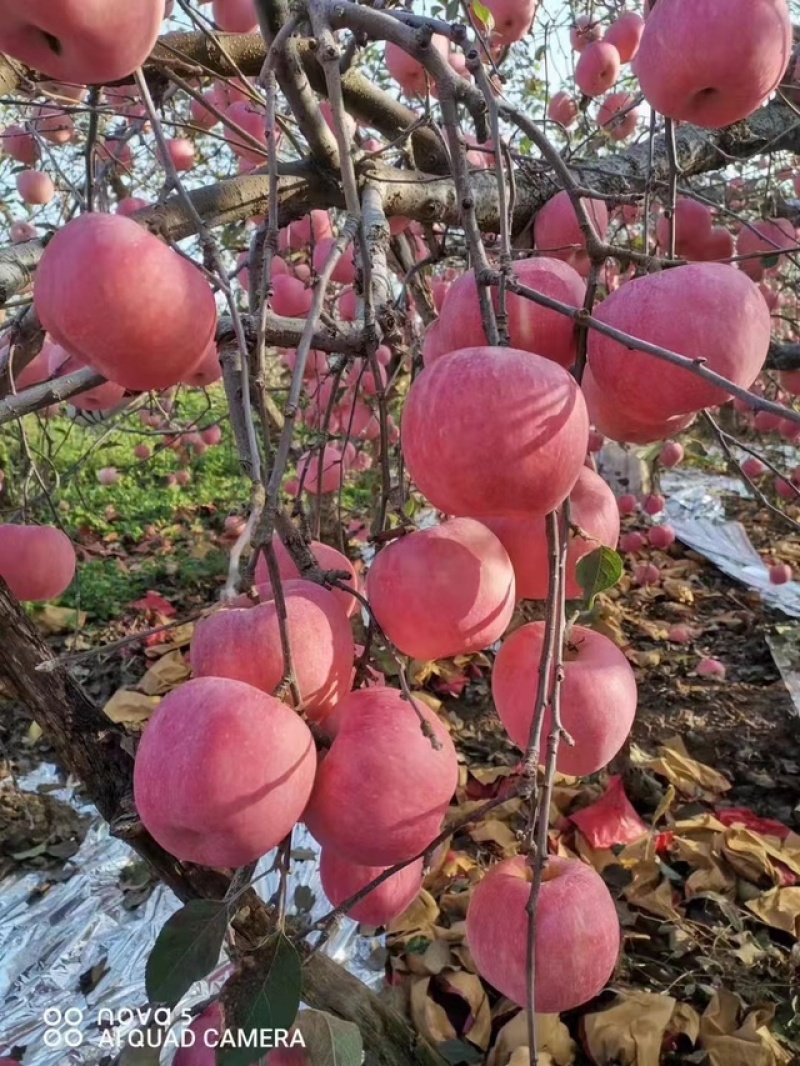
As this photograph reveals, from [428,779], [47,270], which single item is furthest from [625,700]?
[47,270]

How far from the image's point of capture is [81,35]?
540 mm

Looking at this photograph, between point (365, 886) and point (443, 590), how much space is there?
0.31 metres

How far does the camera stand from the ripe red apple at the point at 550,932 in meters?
0.72

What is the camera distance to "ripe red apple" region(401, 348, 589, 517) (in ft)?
1.73

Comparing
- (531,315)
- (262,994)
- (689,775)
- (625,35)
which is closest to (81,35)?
(531,315)

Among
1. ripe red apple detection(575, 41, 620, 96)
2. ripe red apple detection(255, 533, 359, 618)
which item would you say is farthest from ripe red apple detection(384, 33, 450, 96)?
ripe red apple detection(255, 533, 359, 618)

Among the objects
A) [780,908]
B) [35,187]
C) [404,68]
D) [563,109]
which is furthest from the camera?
[35,187]

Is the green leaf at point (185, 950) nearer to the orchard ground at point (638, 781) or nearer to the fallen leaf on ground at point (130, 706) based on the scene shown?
the orchard ground at point (638, 781)

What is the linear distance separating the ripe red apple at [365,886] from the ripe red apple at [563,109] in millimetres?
2453

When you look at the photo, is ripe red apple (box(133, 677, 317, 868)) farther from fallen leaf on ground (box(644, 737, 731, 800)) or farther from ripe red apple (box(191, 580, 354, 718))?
fallen leaf on ground (box(644, 737, 731, 800))

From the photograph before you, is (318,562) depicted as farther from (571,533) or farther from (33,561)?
(33,561)

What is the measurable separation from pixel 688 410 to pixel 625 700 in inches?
12.5

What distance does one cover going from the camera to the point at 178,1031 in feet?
5.31

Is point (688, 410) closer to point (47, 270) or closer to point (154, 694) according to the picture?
point (47, 270)
